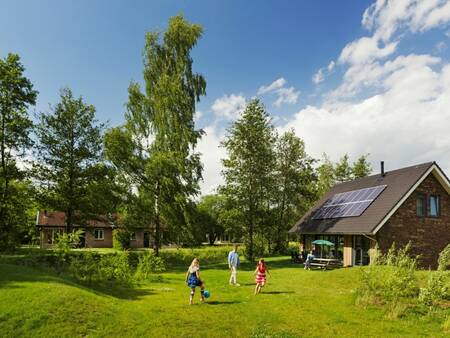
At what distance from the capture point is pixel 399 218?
81.9 ft

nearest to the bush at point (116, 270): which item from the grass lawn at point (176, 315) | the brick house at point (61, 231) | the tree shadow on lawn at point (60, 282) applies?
the tree shadow on lawn at point (60, 282)

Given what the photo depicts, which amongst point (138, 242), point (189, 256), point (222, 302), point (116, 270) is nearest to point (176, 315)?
point (222, 302)

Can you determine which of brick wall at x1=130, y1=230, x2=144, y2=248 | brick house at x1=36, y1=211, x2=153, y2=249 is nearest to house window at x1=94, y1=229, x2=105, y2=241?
brick house at x1=36, y1=211, x2=153, y2=249

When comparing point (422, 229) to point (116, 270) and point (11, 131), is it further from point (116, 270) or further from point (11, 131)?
point (11, 131)

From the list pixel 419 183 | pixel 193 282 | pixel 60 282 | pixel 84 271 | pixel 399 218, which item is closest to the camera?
pixel 193 282

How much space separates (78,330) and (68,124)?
2606cm

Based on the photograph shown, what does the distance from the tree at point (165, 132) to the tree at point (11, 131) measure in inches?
328

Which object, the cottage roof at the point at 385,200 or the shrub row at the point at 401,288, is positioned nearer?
the shrub row at the point at 401,288

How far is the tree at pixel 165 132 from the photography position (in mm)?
28016

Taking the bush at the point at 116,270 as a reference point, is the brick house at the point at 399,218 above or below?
above

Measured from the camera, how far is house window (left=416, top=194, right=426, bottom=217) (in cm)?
2589

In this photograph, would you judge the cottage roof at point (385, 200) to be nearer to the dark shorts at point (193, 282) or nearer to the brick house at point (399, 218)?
the brick house at point (399, 218)

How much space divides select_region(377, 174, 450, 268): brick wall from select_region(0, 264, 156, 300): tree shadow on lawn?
1644 centimetres

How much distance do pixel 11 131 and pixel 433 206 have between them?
33013 mm
